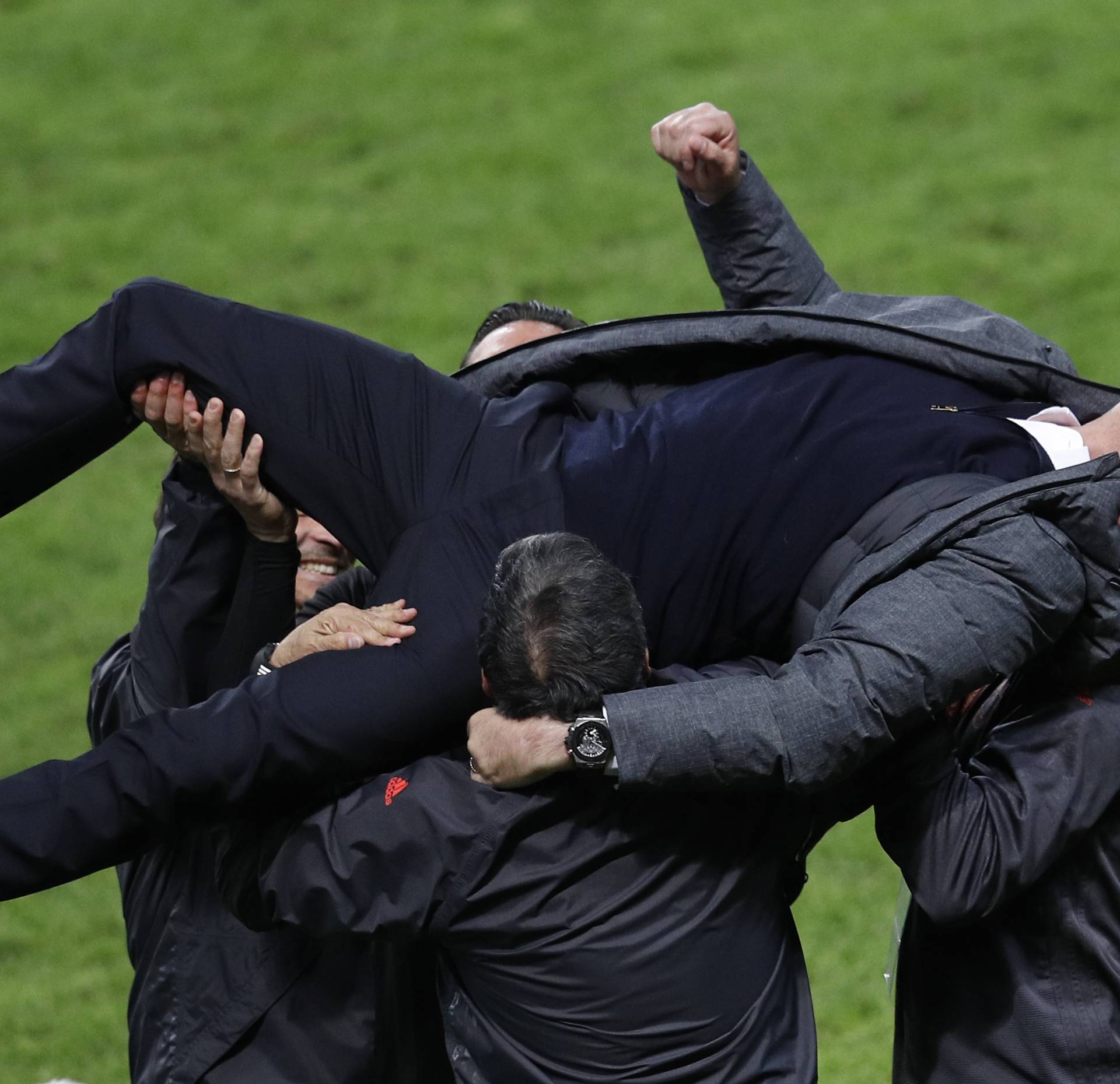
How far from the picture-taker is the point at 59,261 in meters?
8.28

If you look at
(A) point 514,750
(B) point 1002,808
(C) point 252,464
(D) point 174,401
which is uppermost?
(D) point 174,401

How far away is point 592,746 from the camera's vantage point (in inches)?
91.7

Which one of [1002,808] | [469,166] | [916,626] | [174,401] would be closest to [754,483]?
[916,626]

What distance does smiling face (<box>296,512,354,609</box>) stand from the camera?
3738 millimetres

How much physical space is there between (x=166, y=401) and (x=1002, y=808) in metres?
1.45

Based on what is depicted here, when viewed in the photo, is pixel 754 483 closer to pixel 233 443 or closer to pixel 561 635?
pixel 561 635

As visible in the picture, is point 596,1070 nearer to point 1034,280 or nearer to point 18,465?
point 18,465

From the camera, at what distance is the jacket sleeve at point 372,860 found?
95.1 inches

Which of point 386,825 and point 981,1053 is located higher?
point 386,825

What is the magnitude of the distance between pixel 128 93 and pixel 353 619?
7.36 metres

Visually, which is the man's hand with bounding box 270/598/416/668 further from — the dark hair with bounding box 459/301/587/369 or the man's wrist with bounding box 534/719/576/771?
the dark hair with bounding box 459/301/587/369

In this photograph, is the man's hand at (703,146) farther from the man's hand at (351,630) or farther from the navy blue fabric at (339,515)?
the man's hand at (351,630)

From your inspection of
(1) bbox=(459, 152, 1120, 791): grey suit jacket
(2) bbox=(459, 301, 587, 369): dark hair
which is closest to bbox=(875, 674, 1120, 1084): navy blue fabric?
(1) bbox=(459, 152, 1120, 791): grey suit jacket

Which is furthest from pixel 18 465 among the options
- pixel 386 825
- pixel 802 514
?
pixel 802 514
